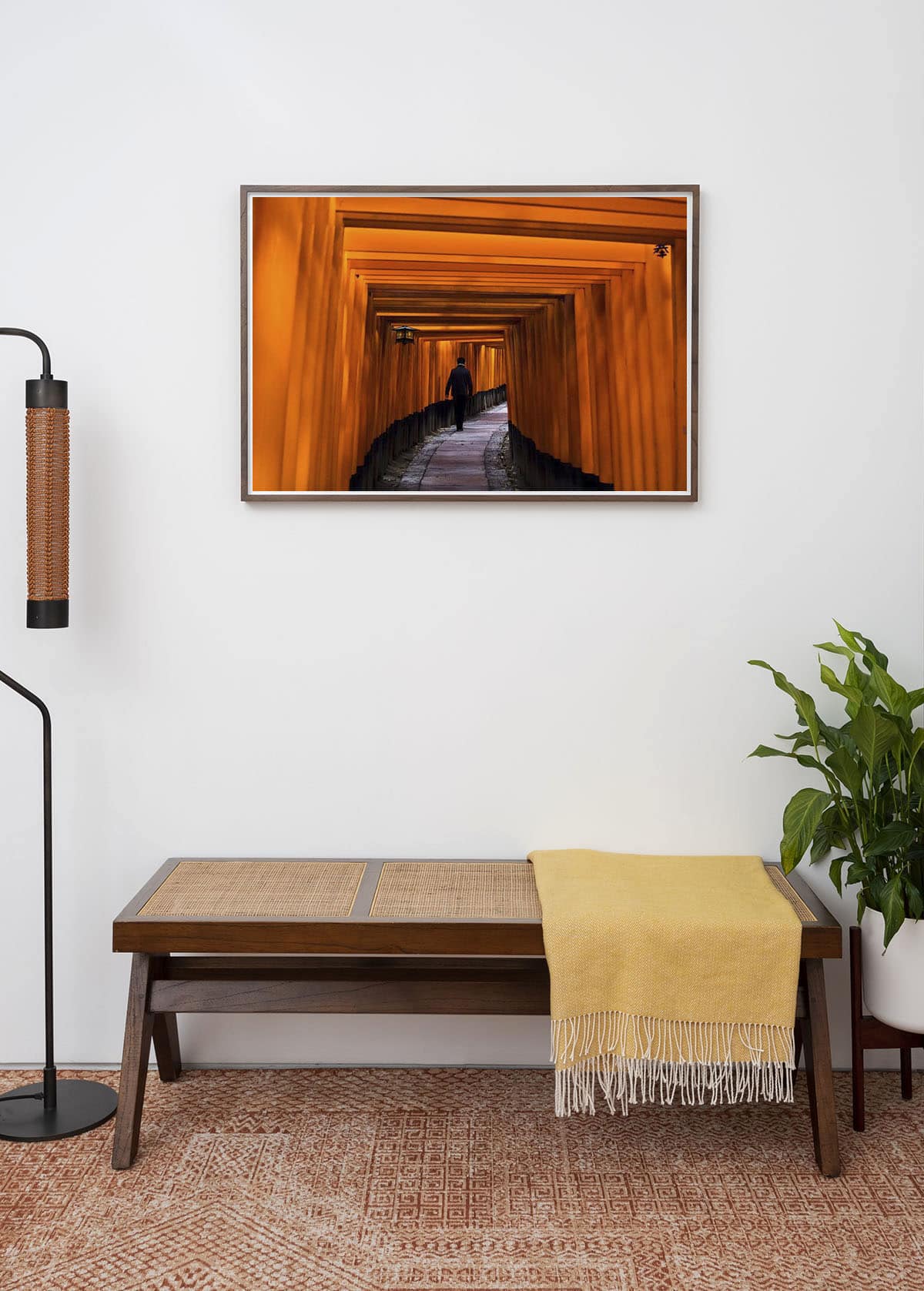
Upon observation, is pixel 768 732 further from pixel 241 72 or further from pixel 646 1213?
pixel 241 72

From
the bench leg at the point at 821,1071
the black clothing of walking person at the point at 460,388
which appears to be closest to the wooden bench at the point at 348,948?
→ the bench leg at the point at 821,1071

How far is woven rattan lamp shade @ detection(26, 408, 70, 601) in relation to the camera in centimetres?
240

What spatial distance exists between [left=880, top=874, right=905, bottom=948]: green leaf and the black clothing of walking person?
1.44 metres

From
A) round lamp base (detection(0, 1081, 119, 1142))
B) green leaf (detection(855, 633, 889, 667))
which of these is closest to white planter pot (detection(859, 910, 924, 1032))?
green leaf (detection(855, 633, 889, 667))

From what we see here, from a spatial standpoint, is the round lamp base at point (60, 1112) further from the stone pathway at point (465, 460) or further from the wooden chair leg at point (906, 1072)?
the wooden chair leg at point (906, 1072)

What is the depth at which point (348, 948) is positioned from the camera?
228cm

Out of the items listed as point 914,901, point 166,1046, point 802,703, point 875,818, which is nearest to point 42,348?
point 166,1046

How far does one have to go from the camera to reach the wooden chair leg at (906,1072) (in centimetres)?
257

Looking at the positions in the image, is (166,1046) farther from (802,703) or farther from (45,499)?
(802,703)

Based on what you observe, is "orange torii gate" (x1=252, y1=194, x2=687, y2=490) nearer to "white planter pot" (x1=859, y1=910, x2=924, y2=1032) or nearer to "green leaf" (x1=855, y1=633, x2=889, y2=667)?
"green leaf" (x1=855, y1=633, x2=889, y2=667)

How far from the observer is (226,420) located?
2.65m

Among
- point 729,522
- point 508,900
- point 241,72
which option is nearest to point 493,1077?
point 508,900

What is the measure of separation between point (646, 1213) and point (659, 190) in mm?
2228

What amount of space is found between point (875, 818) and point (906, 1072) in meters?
0.66
